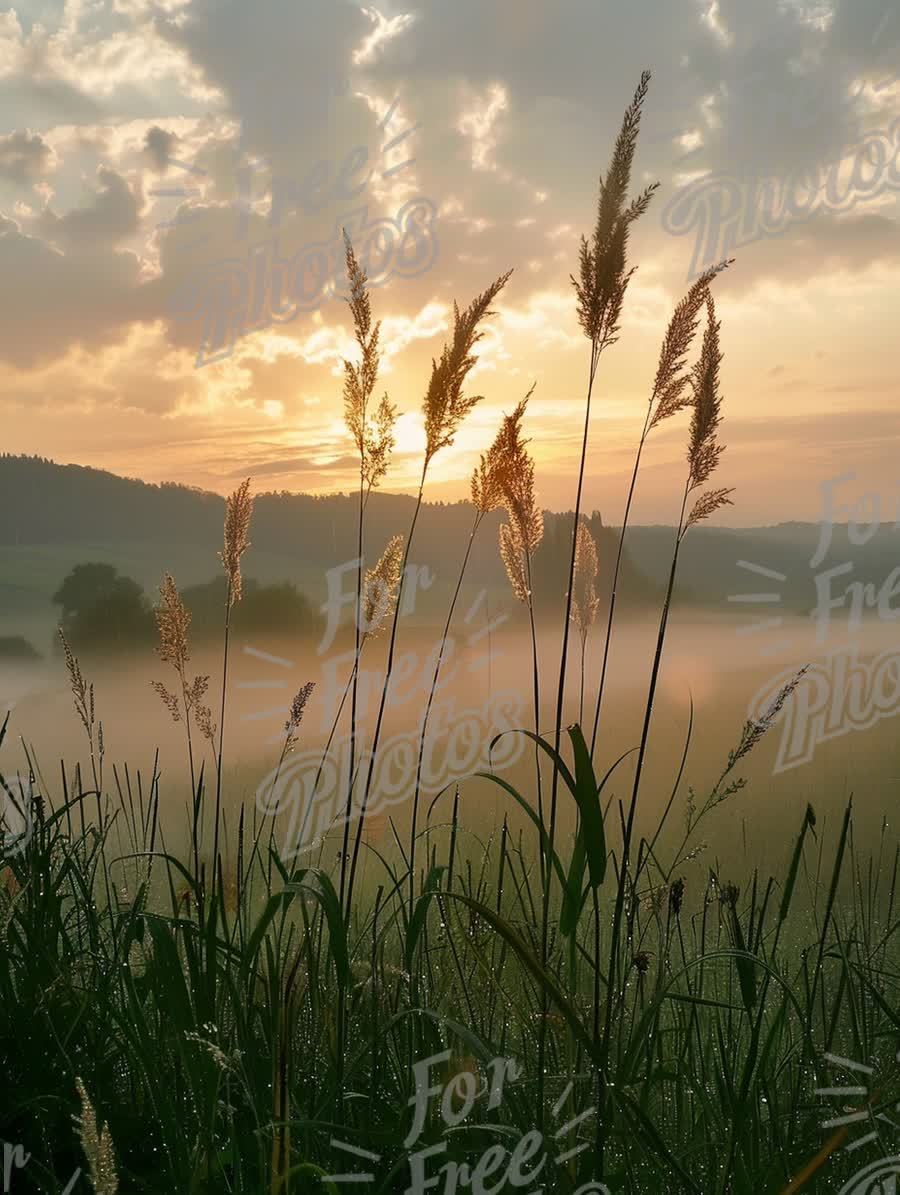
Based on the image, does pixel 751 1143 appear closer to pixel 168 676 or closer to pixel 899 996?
pixel 899 996

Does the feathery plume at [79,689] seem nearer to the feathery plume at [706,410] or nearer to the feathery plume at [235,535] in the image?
the feathery plume at [235,535]

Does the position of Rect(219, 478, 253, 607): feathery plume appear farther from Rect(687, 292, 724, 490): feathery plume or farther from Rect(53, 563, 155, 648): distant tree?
Rect(53, 563, 155, 648): distant tree

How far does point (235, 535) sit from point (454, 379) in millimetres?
1016

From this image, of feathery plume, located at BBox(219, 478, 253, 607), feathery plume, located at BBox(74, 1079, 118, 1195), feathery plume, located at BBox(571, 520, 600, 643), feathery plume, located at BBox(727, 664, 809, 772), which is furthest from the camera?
feathery plume, located at BBox(219, 478, 253, 607)

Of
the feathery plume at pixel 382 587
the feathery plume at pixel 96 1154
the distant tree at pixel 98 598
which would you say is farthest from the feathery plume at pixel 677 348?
the distant tree at pixel 98 598

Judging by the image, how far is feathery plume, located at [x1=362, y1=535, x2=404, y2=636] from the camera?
107 inches

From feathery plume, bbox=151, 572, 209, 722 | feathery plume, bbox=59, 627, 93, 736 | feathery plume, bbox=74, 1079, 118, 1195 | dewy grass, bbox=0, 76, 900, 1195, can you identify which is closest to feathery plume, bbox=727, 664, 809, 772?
dewy grass, bbox=0, 76, 900, 1195

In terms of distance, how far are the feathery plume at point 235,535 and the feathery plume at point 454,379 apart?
0.82m

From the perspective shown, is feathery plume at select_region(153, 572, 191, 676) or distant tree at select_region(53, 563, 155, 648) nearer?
feathery plume at select_region(153, 572, 191, 676)

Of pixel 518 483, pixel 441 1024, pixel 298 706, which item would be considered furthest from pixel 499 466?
pixel 441 1024

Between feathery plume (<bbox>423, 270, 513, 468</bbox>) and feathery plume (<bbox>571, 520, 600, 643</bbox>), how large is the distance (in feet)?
1.69

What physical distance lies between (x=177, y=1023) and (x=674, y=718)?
1.60 meters

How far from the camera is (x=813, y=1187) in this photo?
5.83 feet

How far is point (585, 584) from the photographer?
9.29ft
